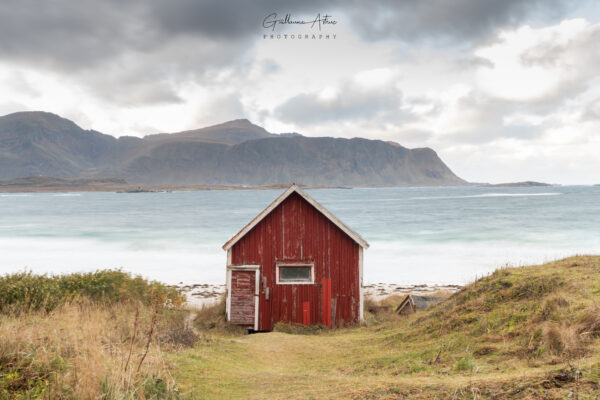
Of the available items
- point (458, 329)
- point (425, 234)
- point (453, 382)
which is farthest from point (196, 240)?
point (453, 382)

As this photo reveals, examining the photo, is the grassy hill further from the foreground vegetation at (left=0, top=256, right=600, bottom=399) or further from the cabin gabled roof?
the cabin gabled roof

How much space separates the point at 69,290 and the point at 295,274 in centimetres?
959

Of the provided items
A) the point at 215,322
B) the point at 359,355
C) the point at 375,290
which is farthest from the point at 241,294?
the point at 375,290

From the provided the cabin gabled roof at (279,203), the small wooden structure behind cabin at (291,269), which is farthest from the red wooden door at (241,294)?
the cabin gabled roof at (279,203)

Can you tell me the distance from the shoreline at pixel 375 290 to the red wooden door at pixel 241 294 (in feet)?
31.5

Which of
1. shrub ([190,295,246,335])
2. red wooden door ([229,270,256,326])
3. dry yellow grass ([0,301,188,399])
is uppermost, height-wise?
dry yellow grass ([0,301,188,399])

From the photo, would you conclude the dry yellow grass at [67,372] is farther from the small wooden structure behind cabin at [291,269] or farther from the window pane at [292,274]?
the window pane at [292,274]

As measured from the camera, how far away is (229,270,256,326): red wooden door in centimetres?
1891

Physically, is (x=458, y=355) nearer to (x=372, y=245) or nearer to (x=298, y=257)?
(x=298, y=257)

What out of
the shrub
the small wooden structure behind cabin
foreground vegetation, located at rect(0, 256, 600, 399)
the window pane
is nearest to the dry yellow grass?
foreground vegetation, located at rect(0, 256, 600, 399)

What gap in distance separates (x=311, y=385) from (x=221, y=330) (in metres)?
11.4

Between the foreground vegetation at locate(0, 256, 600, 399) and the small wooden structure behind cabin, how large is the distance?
2785 mm

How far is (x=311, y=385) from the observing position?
7875 millimetres

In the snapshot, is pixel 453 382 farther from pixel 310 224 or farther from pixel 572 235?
pixel 572 235
